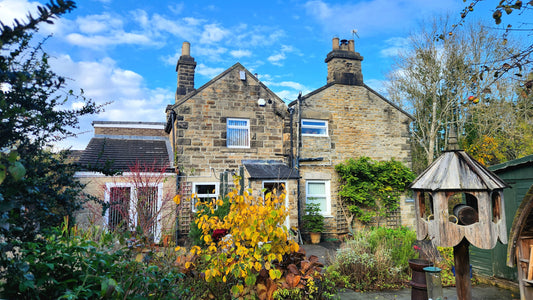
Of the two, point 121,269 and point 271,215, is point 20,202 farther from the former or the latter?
point 271,215

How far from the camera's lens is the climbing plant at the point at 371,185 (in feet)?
49.3

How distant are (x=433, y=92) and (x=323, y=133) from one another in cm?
973

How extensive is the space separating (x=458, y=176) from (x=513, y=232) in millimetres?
2536

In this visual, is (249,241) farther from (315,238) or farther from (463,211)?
(315,238)

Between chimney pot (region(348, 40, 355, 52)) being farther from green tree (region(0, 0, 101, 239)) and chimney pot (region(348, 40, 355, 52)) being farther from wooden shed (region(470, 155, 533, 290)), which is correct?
green tree (region(0, 0, 101, 239))

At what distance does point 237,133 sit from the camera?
14523mm

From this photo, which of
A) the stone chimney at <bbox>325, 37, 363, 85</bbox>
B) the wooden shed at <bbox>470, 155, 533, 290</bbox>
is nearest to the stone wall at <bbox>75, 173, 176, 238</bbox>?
the stone chimney at <bbox>325, 37, 363, 85</bbox>

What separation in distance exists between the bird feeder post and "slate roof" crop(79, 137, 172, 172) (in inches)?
443

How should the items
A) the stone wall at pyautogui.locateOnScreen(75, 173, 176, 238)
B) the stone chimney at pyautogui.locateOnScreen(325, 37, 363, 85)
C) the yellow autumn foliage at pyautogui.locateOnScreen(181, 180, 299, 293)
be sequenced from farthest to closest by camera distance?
the stone chimney at pyautogui.locateOnScreen(325, 37, 363, 85), the stone wall at pyautogui.locateOnScreen(75, 173, 176, 238), the yellow autumn foliage at pyautogui.locateOnScreen(181, 180, 299, 293)

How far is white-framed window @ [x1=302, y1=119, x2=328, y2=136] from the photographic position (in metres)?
15.4

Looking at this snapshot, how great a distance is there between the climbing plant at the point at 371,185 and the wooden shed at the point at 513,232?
6.84m

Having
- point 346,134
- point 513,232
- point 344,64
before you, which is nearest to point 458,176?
point 513,232

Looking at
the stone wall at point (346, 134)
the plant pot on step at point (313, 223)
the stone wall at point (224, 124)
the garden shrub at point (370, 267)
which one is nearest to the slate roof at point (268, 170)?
the stone wall at point (224, 124)

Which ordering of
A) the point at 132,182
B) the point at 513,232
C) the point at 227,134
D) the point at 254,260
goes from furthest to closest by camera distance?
the point at 227,134, the point at 132,182, the point at 513,232, the point at 254,260
